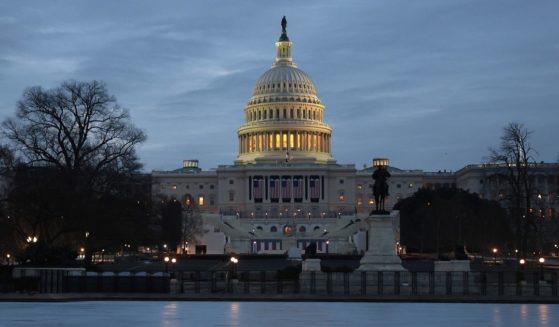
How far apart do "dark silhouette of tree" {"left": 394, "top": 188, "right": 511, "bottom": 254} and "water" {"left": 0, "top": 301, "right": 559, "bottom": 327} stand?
64816 millimetres

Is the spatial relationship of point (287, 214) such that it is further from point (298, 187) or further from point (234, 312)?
point (234, 312)

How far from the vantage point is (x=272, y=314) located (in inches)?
1452

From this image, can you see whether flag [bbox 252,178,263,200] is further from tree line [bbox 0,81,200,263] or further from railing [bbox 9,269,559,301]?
railing [bbox 9,269,559,301]

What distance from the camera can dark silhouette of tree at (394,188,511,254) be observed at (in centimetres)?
10981

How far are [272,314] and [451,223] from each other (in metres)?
81.0

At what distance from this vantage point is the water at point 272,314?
33.2 meters

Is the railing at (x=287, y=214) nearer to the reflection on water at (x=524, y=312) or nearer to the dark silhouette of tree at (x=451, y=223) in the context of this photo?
the dark silhouette of tree at (x=451, y=223)

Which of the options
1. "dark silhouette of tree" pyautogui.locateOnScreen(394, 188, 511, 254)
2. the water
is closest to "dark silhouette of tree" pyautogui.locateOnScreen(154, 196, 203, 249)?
A: "dark silhouette of tree" pyautogui.locateOnScreen(394, 188, 511, 254)

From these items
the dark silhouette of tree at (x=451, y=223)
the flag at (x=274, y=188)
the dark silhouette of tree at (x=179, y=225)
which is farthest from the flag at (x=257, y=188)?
the dark silhouette of tree at (x=451, y=223)

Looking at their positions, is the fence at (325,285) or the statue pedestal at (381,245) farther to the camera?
the statue pedestal at (381,245)

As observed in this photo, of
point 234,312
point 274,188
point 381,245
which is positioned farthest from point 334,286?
point 274,188

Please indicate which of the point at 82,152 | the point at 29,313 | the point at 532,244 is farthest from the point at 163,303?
the point at 532,244

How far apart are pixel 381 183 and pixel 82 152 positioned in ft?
69.7

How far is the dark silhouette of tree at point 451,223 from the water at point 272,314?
64.8 m
